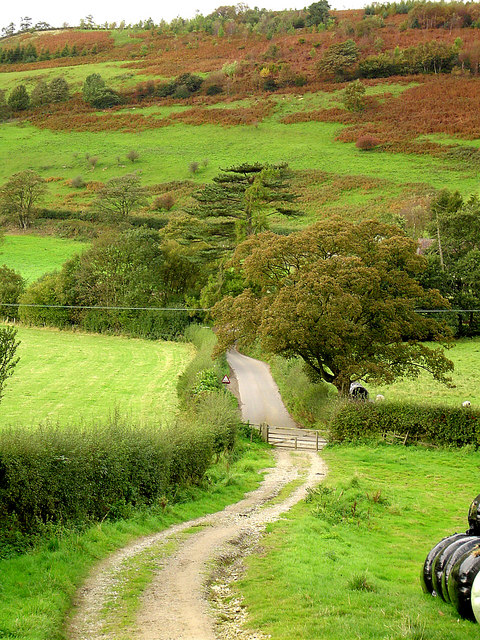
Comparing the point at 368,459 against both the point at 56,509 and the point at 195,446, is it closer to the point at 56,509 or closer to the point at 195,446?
the point at 195,446

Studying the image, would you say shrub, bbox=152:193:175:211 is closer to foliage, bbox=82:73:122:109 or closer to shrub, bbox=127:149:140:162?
shrub, bbox=127:149:140:162

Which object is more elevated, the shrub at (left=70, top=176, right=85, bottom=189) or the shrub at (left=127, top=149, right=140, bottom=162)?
the shrub at (left=127, top=149, right=140, bottom=162)

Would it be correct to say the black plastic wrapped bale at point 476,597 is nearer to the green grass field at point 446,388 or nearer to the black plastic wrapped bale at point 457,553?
the black plastic wrapped bale at point 457,553

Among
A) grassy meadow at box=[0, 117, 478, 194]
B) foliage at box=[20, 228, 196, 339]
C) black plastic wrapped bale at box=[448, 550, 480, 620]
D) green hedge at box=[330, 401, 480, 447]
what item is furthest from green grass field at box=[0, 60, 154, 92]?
black plastic wrapped bale at box=[448, 550, 480, 620]

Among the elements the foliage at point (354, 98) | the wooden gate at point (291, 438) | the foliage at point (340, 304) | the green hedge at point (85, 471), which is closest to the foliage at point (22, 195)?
the foliage at point (354, 98)

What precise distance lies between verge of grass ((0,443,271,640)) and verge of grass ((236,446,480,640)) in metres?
2.49

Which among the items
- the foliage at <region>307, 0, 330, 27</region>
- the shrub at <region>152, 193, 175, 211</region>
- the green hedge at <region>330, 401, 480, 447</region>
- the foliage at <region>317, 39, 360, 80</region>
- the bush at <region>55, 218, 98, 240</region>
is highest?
the foliage at <region>307, 0, 330, 27</region>

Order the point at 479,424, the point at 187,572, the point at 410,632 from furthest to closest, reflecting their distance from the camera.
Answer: the point at 479,424 → the point at 187,572 → the point at 410,632

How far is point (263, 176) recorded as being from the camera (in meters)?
52.4

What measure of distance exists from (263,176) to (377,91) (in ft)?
230

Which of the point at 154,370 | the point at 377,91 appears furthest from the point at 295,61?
the point at 154,370

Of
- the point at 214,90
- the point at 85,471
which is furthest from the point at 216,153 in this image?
the point at 85,471

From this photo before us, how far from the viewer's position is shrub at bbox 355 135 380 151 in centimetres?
9350

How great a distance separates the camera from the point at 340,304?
2838 centimetres
